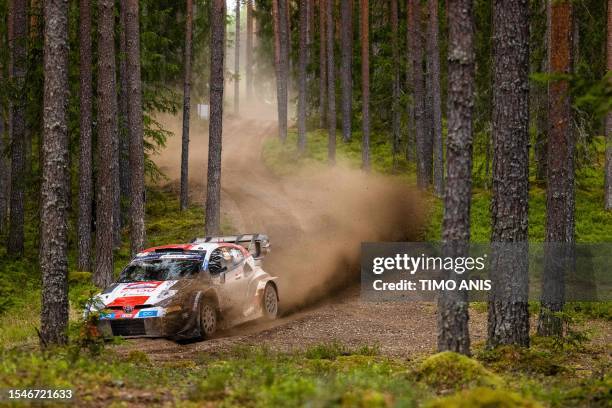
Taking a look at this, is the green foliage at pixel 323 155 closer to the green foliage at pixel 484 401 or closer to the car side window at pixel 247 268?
the car side window at pixel 247 268

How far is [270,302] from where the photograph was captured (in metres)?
18.9

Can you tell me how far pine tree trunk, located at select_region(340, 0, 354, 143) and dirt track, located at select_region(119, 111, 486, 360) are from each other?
5357 mm

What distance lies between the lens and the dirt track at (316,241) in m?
16.5

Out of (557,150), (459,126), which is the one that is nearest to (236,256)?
(557,150)

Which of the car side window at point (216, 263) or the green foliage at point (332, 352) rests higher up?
the car side window at point (216, 263)

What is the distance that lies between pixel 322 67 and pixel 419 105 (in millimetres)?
12525

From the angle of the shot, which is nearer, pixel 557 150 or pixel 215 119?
pixel 557 150

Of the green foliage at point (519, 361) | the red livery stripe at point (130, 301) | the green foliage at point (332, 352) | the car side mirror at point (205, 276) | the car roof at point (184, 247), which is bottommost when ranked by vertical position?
the green foliage at point (332, 352)

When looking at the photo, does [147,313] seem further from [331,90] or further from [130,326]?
[331,90]

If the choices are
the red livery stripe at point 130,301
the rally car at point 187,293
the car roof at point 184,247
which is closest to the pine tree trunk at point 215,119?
the rally car at point 187,293

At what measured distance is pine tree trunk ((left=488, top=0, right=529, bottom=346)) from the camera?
12391mm

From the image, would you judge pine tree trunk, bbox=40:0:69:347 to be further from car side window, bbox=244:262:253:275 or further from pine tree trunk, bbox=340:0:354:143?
pine tree trunk, bbox=340:0:354:143

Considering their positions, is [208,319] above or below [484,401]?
below

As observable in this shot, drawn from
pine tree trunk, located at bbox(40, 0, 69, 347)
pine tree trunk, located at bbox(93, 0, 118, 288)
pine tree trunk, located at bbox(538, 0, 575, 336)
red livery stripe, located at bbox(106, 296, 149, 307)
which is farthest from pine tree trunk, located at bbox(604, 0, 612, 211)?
pine tree trunk, located at bbox(40, 0, 69, 347)
